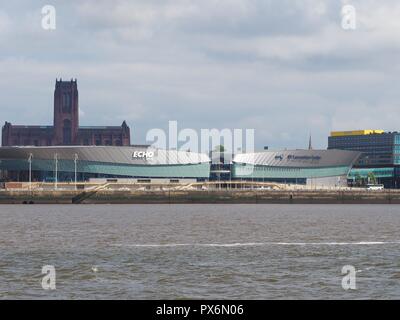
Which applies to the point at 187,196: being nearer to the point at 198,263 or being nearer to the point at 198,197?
the point at 198,197

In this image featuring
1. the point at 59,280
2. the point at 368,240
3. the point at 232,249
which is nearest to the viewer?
the point at 59,280

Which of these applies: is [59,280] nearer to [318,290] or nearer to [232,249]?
Answer: [318,290]

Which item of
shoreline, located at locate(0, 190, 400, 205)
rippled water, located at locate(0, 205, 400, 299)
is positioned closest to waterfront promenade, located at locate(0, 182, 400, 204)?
shoreline, located at locate(0, 190, 400, 205)

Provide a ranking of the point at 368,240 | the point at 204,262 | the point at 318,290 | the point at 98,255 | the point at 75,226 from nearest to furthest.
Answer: the point at 318,290 → the point at 204,262 → the point at 98,255 → the point at 368,240 → the point at 75,226

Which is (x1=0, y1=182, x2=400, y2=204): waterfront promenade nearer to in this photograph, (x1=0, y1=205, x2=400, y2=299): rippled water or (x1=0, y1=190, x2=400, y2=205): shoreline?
(x1=0, y1=190, x2=400, y2=205): shoreline
